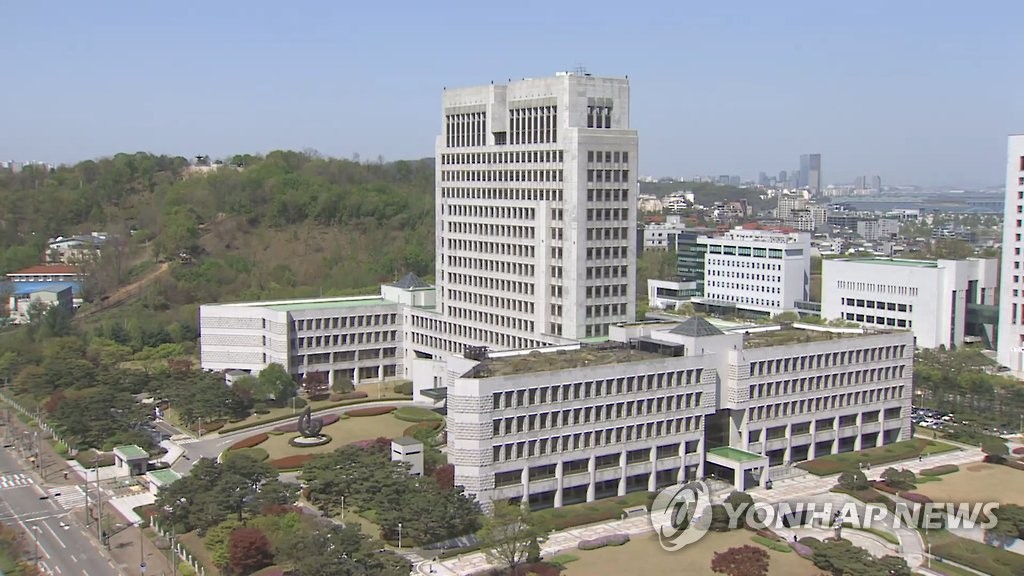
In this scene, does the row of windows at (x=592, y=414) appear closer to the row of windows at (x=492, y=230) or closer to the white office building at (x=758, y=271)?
the row of windows at (x=492, y=230)

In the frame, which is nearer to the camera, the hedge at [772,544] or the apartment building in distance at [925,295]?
the hedge at [772,544]

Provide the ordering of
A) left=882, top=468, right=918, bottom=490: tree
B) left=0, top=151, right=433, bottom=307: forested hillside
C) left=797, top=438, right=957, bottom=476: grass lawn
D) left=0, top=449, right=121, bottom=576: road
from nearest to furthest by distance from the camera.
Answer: left=0, top=449, right=121, bottom=576: road
left=882, top=468, right=918, bottom=490: tree
left=797, top=438, right=957, bottom=476: grass lawn
left=0, top=151, right=433, bottom=307: forested hillside

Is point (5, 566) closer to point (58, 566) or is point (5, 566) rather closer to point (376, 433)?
point (58, 566)

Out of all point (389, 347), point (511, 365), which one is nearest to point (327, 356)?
point (389, 347)

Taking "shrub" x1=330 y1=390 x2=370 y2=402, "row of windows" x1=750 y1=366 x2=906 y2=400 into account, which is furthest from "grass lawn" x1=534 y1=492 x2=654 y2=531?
"shrub" x1=330 y1=390 x2=370 y2=402

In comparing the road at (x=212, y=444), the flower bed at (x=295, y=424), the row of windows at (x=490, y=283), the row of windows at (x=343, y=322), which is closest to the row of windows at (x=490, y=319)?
the row of windows at (x=490, y=283)

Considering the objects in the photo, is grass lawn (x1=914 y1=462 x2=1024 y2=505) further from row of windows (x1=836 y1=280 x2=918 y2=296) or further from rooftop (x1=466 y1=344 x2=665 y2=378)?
row of windows (x1=836 y1=280 x2=918 y2=296)
